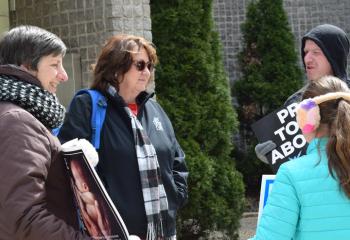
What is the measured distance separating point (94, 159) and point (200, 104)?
5018 millimetres

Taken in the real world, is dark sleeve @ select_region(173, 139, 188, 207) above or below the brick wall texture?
below

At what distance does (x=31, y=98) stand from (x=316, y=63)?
2080 mm

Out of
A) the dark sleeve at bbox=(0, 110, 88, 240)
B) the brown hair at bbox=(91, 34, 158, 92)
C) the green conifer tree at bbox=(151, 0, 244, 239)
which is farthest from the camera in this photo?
the green conifer tree at bbox=(151, 0, 244, 239)

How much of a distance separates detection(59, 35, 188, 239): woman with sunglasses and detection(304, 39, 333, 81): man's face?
997 millimetres

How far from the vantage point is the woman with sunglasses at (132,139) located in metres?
3.38

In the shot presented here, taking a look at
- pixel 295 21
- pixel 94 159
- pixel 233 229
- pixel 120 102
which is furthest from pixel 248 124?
pixel 94 159

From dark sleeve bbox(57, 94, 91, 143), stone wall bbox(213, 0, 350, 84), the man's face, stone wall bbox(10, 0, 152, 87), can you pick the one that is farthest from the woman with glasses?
stone wall bbox(213, 0, 350, 84)

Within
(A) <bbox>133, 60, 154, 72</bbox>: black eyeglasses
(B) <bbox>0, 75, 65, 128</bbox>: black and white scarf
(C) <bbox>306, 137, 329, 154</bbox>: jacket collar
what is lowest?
(C) <bbox>306, 137, 329, 154</bbox>: jacket collar

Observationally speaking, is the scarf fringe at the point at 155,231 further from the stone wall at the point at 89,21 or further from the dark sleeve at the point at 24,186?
the stone wall at the point at 89,21

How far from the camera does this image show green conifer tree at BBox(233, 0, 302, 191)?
11.5m

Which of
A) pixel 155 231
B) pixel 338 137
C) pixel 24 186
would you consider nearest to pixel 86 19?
pixel 155 231

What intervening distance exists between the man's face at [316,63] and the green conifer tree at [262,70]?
24.0 feet

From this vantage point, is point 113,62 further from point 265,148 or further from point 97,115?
point 265,148

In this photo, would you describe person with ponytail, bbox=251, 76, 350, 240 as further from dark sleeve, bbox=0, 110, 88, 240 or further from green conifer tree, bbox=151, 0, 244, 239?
green conifer tree, bbox=151, 0, 244, 239
